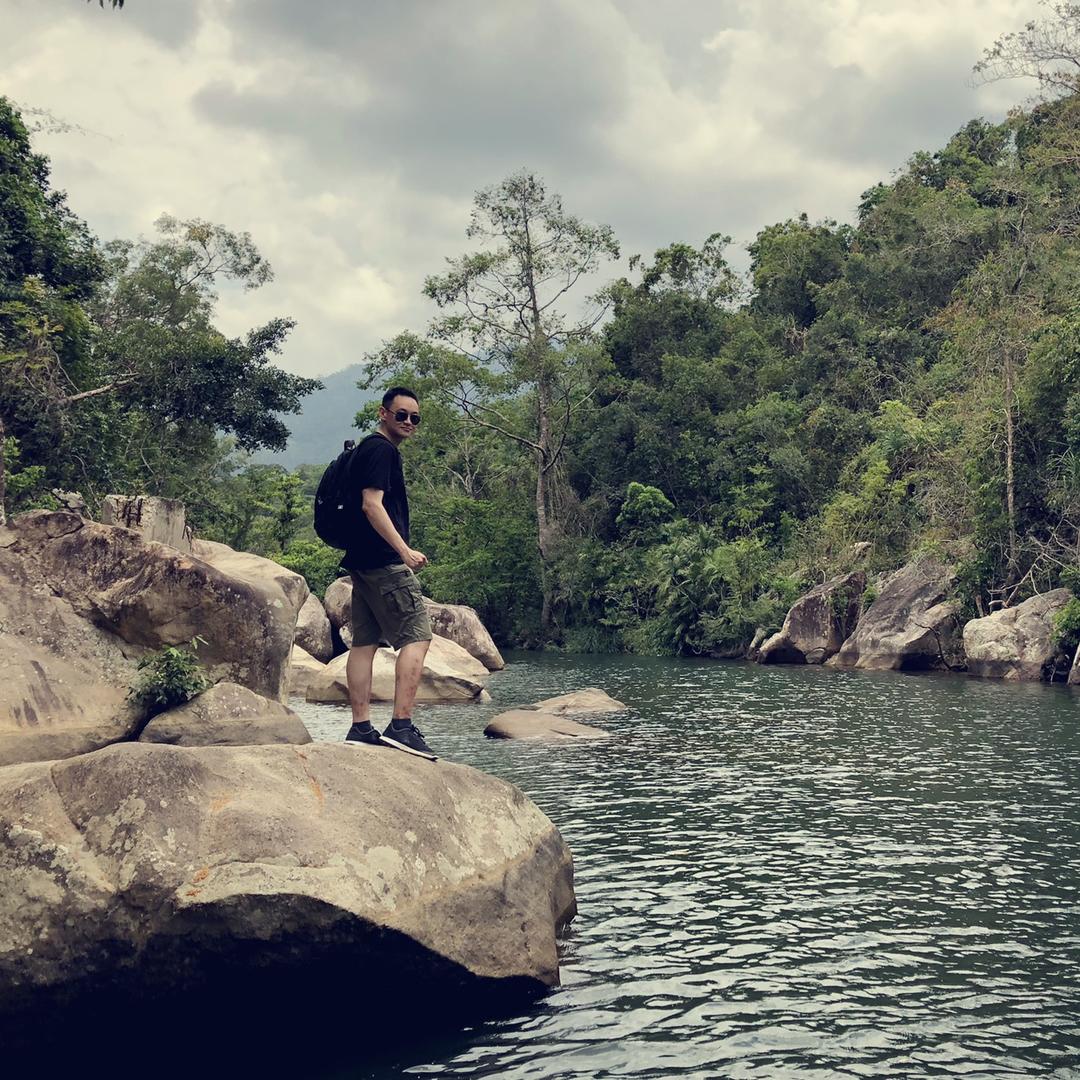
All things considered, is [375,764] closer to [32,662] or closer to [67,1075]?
[67,1075]

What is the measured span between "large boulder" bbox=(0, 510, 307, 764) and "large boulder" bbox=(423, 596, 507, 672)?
2004cm

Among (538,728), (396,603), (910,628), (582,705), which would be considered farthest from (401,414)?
(910,628)

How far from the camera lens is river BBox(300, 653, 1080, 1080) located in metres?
6.29

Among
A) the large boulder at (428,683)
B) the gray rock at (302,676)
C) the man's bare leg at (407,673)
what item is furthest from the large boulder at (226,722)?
the gray rock at (302,676)

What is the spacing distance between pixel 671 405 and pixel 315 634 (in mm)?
23799

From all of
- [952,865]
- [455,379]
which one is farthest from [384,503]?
[455,379]

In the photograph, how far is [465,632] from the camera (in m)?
36.3

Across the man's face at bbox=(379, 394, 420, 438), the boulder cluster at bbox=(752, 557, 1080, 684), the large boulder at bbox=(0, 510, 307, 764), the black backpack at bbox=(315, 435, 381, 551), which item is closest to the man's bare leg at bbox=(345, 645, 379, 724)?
the black backpack at bbox=(315, 435, 381, 551)

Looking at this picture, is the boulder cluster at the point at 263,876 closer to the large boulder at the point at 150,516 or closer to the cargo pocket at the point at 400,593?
the cargo pocket at the point at 400,593

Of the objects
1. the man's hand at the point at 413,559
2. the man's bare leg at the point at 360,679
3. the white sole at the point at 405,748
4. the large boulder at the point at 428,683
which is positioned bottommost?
the large boulder at the point at 428,683

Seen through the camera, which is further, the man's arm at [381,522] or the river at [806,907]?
the man's arm at [381,522]

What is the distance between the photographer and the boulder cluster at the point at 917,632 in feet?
90.4

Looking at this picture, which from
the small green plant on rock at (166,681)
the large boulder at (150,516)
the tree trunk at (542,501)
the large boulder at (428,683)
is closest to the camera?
the small green plant on rock at (166,681)

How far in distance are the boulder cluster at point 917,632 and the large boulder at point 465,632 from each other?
342 inches
